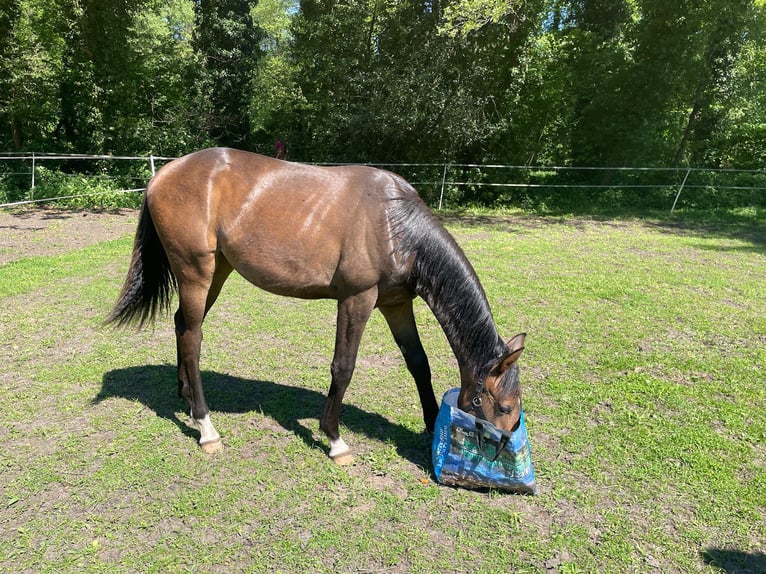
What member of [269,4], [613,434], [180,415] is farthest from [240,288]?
[269,4]

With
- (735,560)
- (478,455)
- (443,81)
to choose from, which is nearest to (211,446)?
(478,455)

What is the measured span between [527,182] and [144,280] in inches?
520

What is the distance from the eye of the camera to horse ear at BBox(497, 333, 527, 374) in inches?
88.7

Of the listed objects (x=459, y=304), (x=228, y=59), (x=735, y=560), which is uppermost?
(x=228, y=59)

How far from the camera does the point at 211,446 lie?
2801 millimetres

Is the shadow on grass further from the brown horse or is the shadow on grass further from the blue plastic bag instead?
the brown horse

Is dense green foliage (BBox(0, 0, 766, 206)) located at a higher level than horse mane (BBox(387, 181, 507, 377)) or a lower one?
higher

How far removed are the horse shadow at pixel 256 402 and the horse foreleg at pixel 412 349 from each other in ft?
0.70

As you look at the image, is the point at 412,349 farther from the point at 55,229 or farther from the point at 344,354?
the point at 55,229

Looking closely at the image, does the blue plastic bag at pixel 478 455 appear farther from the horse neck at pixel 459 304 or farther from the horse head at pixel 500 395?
the horse neck at pixel 459 304

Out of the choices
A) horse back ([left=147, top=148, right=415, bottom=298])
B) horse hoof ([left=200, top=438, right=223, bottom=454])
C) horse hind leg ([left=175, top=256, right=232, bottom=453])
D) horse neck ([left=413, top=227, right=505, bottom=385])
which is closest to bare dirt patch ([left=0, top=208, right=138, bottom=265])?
horse hind leg ([left=175, top=256, right=232, bottom=453])

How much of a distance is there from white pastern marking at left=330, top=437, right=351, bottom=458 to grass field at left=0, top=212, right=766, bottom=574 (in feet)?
0.30

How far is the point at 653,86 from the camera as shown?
1334cm

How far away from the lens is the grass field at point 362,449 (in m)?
2.13
